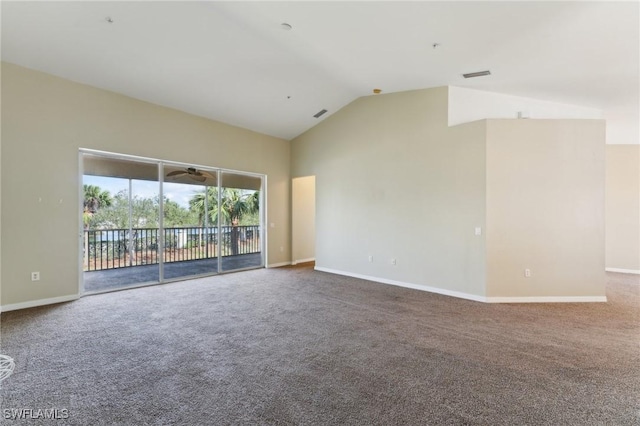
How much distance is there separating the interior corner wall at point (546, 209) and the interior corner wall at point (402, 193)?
269 millimetres

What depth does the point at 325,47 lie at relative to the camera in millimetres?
4168

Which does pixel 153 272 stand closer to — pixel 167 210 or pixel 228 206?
pixel 167 210

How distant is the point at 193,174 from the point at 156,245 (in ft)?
5.41

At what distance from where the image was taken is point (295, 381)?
2316 millimetres

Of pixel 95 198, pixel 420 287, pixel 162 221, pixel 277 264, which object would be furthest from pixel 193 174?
pixel 420 287

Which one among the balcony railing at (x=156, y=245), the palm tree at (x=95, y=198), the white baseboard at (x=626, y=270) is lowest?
the white baseboard at (x=626, y=270)

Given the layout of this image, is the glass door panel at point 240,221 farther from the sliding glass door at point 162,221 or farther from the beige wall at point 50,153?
the beige wall at point 50,153

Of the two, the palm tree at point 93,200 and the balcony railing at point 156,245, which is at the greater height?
the palm tree at point 93,200

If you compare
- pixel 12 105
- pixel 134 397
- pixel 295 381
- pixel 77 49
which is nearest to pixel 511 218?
pixel 295 381

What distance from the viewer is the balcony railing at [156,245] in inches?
230

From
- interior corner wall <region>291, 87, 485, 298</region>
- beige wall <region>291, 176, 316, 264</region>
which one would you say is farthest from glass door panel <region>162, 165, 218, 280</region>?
interior corner wall <region>291, 87, 485, 298</region>

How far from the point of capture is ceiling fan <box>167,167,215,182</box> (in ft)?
19.0

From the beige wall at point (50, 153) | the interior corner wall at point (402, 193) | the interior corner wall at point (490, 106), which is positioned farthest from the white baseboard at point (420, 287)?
the beige wall at point (50, 153)

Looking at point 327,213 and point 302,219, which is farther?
point 302,219
